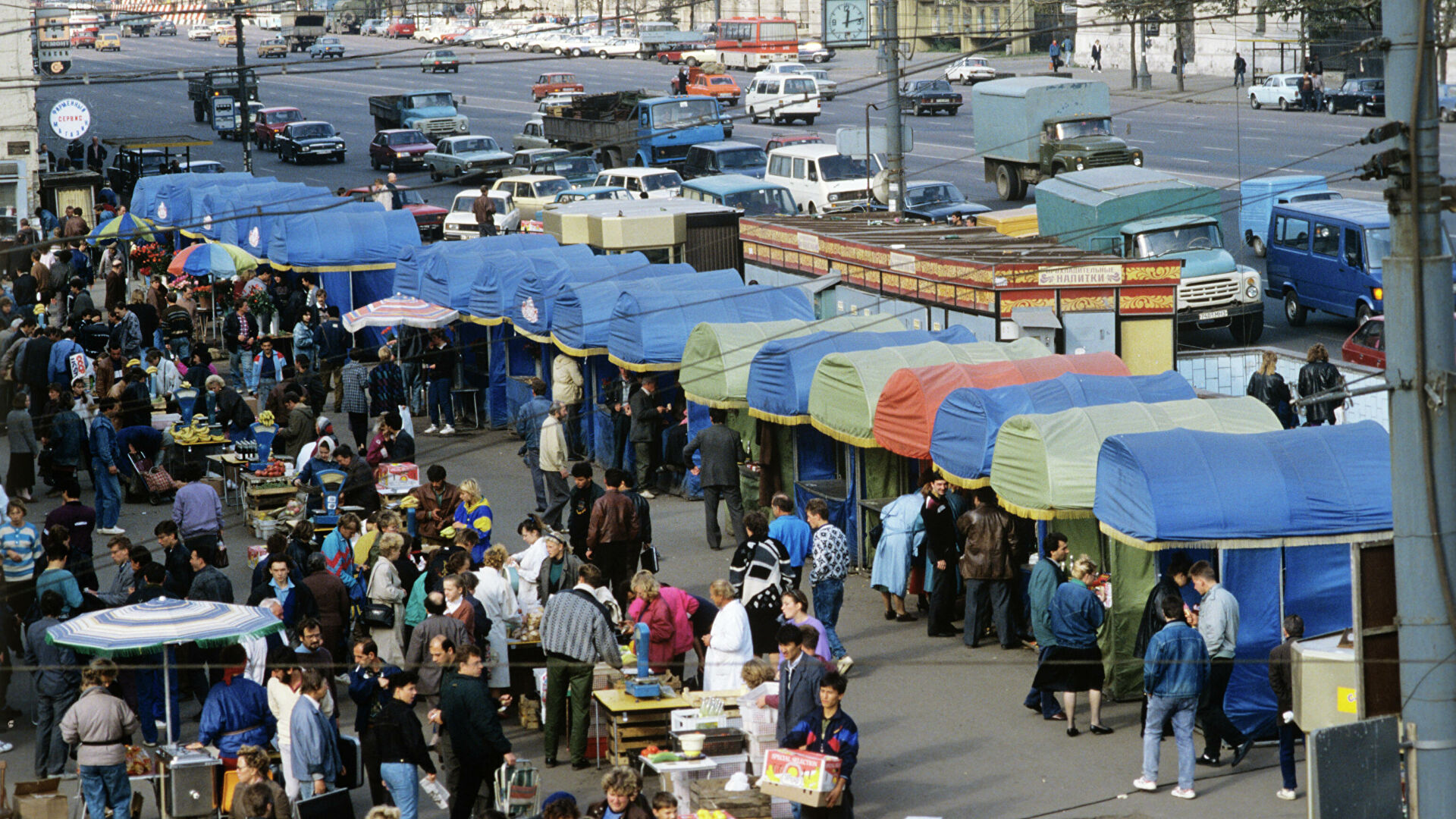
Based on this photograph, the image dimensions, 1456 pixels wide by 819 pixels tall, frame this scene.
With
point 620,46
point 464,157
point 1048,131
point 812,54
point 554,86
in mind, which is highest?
point 620,46

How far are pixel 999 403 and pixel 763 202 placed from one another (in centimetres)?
1936

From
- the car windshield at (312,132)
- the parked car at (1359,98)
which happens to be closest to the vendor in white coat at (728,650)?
the parked car at (1359,98)

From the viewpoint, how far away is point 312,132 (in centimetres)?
5625

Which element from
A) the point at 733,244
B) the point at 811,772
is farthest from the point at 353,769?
the point at 733,244

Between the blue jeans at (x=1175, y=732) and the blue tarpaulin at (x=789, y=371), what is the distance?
21.9ft

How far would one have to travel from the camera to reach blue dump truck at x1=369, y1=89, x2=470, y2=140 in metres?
56.6

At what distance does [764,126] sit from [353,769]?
162ft

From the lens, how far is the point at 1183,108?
60.2 metres

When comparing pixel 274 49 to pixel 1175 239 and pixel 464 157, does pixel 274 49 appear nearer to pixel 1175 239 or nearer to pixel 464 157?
pixel 464 157

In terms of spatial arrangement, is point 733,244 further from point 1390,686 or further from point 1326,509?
point 1390,686

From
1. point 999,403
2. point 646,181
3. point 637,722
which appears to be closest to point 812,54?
point 646,181

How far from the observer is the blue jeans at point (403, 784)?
10258 mm

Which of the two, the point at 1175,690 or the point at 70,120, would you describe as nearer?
the point at 1175,690

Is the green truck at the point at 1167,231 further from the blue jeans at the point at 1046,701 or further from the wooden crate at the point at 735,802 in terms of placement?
the wooden crate at the point at 735,802
